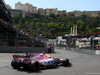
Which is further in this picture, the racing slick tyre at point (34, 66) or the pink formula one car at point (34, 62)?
the pink formula one car at point (34, 62)

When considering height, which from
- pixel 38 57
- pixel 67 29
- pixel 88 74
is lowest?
pixel 88 74

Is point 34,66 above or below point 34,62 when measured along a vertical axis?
below

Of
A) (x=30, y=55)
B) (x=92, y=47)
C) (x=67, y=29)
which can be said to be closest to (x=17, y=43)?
(x=92, y=47)

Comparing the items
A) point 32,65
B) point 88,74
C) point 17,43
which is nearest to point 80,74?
point 88,74

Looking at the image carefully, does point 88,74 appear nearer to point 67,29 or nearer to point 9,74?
point 9,74

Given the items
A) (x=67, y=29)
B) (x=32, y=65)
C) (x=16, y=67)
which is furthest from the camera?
(x=67, y=29)

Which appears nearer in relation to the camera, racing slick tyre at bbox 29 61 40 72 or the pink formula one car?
racing slick tyre at bbox 29 61 40 72

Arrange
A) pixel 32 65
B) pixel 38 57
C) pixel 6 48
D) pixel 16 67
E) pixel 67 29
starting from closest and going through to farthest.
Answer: pixel 32 65 < pixel 16 67 < pixel 38 57 < pixel 6 48 < pixel 67 29

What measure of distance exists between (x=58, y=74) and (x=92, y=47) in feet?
64.1

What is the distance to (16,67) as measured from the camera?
944cm

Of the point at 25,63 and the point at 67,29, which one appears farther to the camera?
the point at 67,29

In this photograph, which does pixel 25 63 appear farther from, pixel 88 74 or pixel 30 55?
pixel 88 74

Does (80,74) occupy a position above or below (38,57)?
below

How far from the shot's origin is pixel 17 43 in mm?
24500
